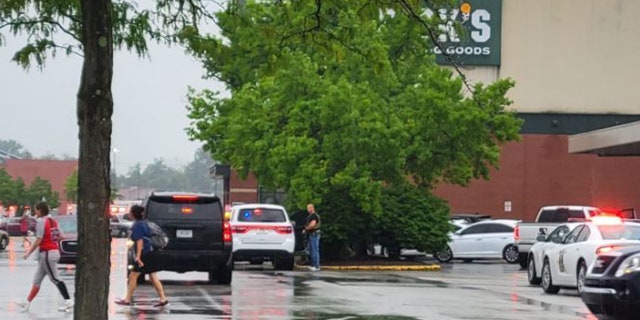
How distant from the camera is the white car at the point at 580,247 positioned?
22.2 metres

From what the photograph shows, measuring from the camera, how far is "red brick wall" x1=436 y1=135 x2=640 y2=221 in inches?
2286

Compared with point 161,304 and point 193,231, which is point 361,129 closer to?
point 193,231

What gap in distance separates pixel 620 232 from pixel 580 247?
2.81ft

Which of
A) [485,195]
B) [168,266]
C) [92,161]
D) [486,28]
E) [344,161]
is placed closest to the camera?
[92,161]

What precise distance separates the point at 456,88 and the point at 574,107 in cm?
3048

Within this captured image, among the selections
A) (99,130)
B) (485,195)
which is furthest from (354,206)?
(99,130)

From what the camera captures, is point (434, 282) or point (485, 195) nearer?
point (434, 282)

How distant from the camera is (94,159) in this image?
27.6 ft

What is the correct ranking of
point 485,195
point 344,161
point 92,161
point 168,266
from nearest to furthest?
point 92,161 → point 168,266 → point 344,161 → point 485,195

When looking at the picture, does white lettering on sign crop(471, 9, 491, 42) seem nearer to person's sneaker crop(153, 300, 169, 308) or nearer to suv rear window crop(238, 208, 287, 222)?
suv rear window crop(238, 208, 287, 222)

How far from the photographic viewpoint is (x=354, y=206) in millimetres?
36031

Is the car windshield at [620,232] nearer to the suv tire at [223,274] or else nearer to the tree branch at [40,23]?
the suv tire at [223,274]

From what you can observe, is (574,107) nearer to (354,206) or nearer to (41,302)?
(354,206)

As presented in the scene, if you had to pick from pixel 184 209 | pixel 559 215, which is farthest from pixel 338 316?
pixel 559 215
